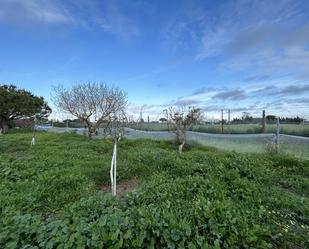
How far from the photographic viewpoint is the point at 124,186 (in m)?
5.19

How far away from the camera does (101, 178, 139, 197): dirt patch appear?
4.88m

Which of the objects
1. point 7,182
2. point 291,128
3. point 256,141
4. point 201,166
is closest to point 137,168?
point 201,166

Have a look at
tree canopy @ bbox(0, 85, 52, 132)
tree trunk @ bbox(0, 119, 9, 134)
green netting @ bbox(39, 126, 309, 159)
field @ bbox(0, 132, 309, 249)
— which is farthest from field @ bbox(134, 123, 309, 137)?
tree trunk @ bbox(0, 119, 9, 134)

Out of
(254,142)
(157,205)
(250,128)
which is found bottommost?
(157,205)

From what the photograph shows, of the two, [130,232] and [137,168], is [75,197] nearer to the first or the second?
[137,168]

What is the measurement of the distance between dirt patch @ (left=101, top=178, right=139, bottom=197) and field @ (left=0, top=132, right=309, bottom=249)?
4 centimetres

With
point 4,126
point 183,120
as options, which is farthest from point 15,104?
point 183,120

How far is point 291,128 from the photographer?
9758mm

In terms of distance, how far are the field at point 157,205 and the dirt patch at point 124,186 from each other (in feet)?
0.13

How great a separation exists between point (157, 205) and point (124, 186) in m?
1.73

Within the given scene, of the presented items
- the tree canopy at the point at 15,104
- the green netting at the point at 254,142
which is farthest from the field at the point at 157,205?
the tree canopy at the point at 15,104

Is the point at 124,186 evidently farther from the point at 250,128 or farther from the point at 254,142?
the point at 250,128

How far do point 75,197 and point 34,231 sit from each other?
2.00 metres

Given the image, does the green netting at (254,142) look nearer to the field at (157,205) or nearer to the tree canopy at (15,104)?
the field at (157,205)
